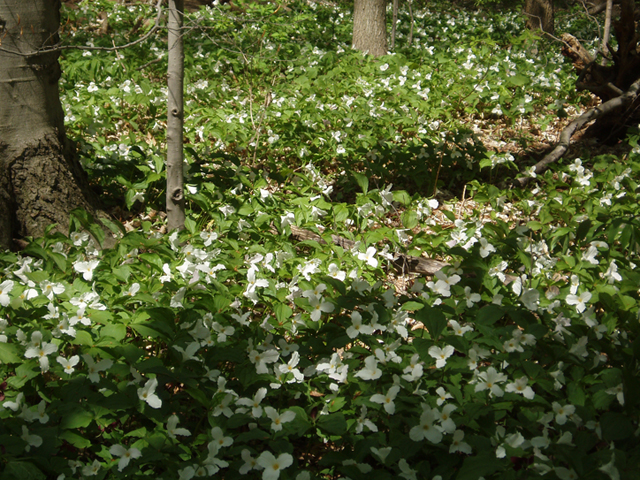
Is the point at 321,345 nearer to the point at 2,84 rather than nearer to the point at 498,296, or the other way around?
the point at 498,296

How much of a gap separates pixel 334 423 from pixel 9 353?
1.18 m

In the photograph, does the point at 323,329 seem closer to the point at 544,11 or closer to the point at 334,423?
the point at 334,423

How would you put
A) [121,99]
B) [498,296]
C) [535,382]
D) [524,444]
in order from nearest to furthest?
[524,444], [535,382], [498,296], [121,99]

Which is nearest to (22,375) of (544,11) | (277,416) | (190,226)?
(277,416)

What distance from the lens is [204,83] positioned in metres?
5.64

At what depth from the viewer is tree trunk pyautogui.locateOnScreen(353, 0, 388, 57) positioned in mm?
7527

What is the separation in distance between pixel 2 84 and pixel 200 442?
216 cm

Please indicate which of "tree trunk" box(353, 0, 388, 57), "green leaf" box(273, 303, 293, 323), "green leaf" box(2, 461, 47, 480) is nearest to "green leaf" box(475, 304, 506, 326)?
"green leaf" box(273, 303, 293, 323)

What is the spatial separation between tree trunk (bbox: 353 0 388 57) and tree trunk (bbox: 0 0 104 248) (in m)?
5.39

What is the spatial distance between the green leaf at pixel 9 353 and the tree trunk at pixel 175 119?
1222 millimetres

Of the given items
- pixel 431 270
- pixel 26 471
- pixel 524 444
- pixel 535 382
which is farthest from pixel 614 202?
pixel 26 471

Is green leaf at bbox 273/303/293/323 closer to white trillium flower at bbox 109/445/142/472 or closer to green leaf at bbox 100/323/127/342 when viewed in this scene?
green leaf at bbox 100/323/127/342

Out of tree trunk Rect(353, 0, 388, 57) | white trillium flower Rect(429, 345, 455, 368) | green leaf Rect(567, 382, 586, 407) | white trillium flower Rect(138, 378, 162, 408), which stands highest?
tree trunk Rect(353, 0, 388, 57)

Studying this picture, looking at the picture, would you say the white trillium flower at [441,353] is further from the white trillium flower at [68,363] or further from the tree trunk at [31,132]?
the tree trunk at [31,132]
